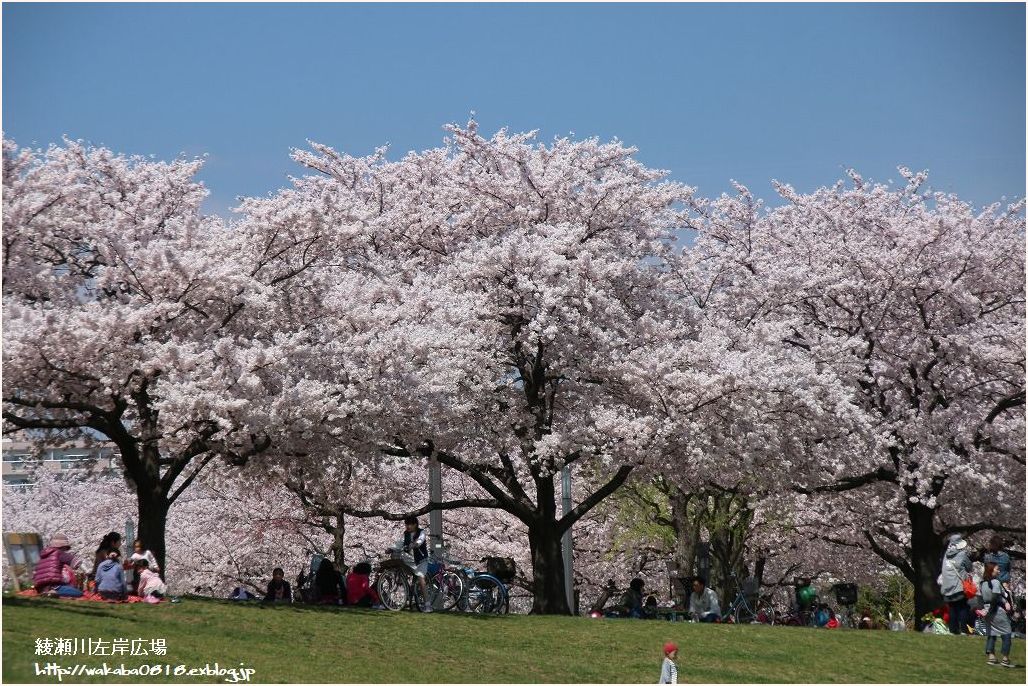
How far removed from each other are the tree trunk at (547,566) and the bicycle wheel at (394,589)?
4954 mm

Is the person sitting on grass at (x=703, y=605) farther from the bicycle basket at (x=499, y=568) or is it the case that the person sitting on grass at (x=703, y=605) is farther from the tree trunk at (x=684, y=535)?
the tree trunk at (x=684, y=535)

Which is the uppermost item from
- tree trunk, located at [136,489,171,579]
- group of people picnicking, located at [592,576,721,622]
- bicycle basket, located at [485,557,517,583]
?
tree trunk, located at [136,489,171,579]

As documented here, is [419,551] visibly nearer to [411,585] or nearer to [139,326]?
[411,585]

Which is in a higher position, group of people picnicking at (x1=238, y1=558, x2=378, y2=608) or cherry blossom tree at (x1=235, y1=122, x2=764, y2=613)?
cherry blossom tree at (x1=235, y1=122, x2=764, y2=613)

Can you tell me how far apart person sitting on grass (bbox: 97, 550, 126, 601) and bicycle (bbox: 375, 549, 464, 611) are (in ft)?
14.2

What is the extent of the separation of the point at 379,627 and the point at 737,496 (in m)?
16.7

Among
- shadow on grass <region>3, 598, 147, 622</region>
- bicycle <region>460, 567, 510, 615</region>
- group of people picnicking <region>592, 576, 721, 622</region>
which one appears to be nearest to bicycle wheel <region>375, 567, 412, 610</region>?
bicycle <region>460, 567, 510, 615</region>

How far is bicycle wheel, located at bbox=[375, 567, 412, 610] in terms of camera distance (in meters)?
22.0

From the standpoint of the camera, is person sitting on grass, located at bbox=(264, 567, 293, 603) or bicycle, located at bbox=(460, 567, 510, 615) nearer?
bicycle, located at bbox=(460, 567, 510, 615)

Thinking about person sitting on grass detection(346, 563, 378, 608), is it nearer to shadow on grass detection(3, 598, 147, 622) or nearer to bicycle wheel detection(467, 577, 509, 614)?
bicycle wheel detection(467, 577, 509, 614)

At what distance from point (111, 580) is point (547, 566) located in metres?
9.91

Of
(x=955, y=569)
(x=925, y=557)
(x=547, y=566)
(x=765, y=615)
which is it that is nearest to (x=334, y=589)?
(x=547, y=566)

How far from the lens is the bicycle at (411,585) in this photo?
21.9 m

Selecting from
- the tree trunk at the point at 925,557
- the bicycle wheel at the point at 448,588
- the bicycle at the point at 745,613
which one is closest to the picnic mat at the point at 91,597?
the bicycle wheel at the point at 448,588
